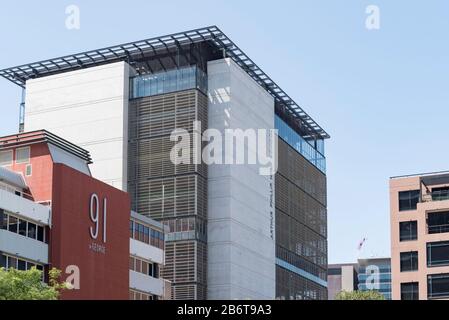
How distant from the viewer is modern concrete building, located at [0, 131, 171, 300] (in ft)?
245

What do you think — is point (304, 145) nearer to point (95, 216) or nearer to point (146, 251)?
point (146, 251)

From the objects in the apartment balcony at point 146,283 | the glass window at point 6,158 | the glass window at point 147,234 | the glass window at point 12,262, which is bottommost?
the apartment balcony at point 146,283

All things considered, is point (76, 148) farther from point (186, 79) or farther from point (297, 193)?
point (297, 193)

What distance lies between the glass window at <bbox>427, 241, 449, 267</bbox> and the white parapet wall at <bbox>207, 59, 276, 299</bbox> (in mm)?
25379

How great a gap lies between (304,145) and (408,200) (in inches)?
1385

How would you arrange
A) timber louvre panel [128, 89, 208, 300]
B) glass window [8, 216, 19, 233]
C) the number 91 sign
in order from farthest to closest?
timber louvre panel [128, 89, 208, 300] < the number 91 sign < glass window [8, 216, 19, 233]

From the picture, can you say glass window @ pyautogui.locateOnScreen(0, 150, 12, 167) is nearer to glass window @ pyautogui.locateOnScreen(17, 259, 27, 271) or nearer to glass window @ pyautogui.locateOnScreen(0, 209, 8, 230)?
glass window @ pyautogui.locateOnScreen(0, 209, 8, 230)

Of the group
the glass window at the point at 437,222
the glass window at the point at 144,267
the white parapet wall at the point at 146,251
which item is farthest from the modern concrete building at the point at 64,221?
the glass window at the point at 437,222

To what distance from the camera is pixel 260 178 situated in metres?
139

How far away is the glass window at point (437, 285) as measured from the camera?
4808 inches

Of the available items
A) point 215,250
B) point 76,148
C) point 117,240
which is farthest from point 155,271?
point 215,250

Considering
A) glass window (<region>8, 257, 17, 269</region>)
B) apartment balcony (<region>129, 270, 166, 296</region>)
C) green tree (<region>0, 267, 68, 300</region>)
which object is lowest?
green tree (<region>0, 267, 68, 300</region>)

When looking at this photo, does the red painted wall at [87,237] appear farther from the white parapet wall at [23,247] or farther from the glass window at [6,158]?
the glass window at [6,158]

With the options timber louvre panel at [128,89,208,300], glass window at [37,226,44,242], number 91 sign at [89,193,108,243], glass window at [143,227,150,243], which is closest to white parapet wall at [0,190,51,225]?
glass window at [37,226,44,242]
